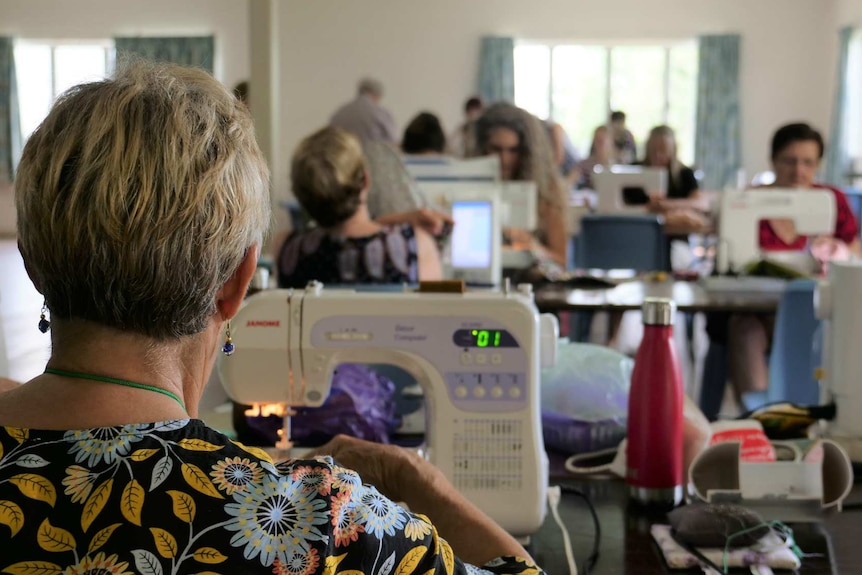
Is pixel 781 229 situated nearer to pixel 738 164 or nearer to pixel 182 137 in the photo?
pixel 182 137

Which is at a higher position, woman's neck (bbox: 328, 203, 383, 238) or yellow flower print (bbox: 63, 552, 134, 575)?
woman's neck (bbox: 328, 203, 383, 238)

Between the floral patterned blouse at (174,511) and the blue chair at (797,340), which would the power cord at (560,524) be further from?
the blue chair at (797,340)

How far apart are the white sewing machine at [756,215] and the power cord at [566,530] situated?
7.13 feet

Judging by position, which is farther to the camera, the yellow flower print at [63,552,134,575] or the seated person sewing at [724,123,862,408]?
the seated person sewing at [724,123,862,408]

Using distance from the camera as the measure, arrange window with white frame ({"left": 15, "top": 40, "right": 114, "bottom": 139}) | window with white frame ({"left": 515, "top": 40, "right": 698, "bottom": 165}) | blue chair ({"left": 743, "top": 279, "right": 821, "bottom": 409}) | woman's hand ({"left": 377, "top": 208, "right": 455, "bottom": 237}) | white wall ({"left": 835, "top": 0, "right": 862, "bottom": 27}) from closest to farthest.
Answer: blue chair ({"left": 743, "top": 279, "right": 821, "bottom": 409}) < woman's hand ({"left": 377, "top": 208, "right": 455, "bottom": 237}) < white wall ({"left": 835, "top": 0, "right": 862, "bottom": 27}) < window with white frame ({"left": 515, "top": 40, "right": 698, "bottom": 165}) < window with white frame ({"left": 15, "top": 40, "right": 114, "bottom": 139})

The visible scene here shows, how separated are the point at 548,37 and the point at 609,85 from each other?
89 cm

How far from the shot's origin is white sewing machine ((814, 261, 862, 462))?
1706 millimetres

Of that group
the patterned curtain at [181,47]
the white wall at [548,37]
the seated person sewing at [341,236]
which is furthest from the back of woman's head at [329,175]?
the patterned curtain at [181,47]

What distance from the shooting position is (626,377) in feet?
6.01

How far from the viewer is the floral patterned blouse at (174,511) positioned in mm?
742

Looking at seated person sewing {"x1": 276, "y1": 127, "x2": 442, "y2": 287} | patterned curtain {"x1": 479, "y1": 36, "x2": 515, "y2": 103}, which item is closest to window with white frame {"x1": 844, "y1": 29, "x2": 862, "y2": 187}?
patterned curtain {"x1": 479, "y1": 36, "x2": 515, "y2": 103}

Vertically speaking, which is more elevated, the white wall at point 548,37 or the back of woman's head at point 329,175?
the white wall at point 548,37

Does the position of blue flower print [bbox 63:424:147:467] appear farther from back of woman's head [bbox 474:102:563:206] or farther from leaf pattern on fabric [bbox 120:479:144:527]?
back of woman's head [bbox 474:102:563:206]

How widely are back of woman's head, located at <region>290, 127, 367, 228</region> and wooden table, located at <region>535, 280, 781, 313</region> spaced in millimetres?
708
